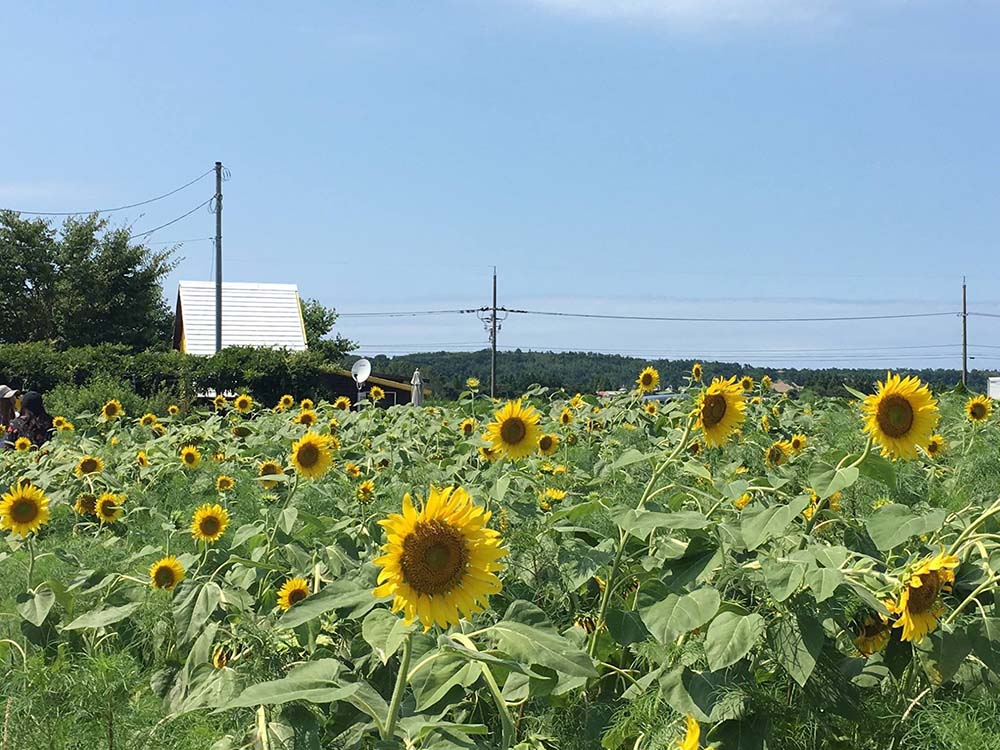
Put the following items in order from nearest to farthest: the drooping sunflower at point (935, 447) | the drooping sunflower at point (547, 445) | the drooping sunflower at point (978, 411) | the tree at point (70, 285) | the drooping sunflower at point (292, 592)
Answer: the drooping sunflower at point (292, 592)
the drooping sunflower at point (547, 445)
the drooping sunflower at point (935, 447)
the drooping sunflower at point (978, 411)
the tree at point (70, 285)

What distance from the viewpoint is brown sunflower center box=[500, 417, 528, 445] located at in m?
4.46

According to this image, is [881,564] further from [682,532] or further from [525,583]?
[525,583]

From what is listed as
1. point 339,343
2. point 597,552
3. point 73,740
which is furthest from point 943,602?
point 339,343

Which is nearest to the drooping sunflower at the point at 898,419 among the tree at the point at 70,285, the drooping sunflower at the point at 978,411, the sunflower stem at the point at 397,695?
the sunflower stem at the point at 397,695

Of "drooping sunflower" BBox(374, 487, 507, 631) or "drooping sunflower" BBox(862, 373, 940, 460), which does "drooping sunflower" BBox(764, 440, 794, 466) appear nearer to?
"drooping sunflower" BBox(862, 373, 940, 460)

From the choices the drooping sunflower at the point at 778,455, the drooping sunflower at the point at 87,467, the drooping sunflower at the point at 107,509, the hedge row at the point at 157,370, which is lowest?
the hedge row at the point at 157,370

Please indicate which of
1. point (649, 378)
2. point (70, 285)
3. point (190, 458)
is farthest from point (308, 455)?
point (70, 285)

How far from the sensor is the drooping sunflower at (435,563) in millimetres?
2107

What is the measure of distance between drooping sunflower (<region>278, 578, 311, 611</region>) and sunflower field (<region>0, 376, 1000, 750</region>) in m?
0.02

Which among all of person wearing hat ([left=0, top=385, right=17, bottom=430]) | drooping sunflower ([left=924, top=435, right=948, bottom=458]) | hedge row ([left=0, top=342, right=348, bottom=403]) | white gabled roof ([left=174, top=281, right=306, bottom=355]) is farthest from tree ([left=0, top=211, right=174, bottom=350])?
drooping sunflower ([left=924, top=435, right=948, bottom=458])

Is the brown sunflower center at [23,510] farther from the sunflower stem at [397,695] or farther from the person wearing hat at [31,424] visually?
the person wearing hat at [31,424]

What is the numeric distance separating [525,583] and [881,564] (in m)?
1.09

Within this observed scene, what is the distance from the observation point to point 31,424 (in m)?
10.0

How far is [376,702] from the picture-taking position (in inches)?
90.2
